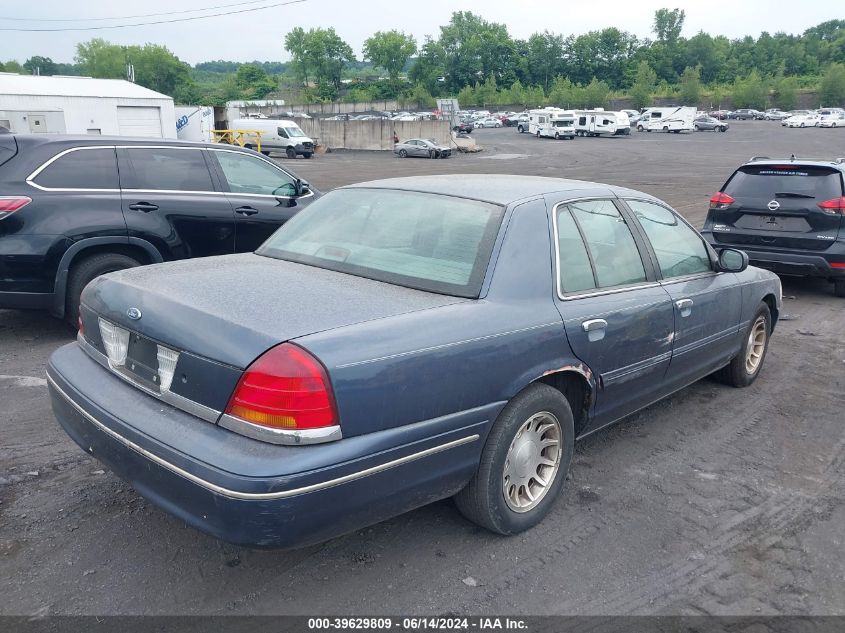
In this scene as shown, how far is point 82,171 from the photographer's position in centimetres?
633

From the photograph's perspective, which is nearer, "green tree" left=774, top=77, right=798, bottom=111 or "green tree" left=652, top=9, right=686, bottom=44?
"green tree" left=774, top=77, right=798, bottom=111

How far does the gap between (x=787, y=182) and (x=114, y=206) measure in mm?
7268

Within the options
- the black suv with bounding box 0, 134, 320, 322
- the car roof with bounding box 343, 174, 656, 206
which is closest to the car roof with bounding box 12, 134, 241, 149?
the black suv with bounding box 0, 134, 320, 322

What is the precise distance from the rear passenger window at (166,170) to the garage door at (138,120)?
89.3 feet

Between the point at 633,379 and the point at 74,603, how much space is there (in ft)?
9.46

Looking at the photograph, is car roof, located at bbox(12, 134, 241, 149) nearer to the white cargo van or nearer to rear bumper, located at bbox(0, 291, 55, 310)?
rear bumper, located at bbox(0, 291, 55, 310)

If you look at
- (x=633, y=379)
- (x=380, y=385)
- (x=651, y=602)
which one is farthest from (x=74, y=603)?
(x=633, y=379)

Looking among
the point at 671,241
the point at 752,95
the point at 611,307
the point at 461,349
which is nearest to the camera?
the point at 461,349

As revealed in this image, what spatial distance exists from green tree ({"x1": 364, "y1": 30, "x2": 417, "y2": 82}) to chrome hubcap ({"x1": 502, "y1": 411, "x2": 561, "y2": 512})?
152 meters

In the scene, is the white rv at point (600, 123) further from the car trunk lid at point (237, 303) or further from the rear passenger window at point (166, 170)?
the car trunk lid at point (237, 303)

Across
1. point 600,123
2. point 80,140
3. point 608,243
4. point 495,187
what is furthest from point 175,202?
point 600,123

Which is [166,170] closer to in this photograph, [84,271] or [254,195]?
[254,195]

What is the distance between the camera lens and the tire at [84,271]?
244 inches

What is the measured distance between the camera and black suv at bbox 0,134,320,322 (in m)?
5.97
